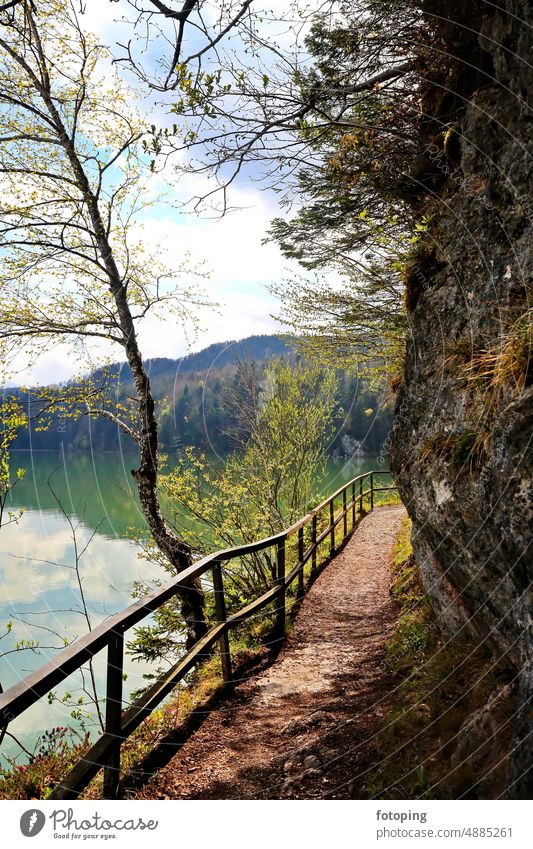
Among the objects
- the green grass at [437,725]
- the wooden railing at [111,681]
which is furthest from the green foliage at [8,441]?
the green grass at [437,725]

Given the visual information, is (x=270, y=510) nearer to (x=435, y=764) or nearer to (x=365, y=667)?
(x=365, y=667)

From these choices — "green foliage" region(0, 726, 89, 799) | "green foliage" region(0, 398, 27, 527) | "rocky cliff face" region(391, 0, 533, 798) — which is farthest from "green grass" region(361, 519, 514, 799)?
"green foliage" region(0, 398, 27, 527)

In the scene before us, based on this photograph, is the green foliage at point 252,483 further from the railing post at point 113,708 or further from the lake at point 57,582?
the railing post at point 113,708

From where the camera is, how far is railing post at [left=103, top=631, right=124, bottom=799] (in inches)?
113

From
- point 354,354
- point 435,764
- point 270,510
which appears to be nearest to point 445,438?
point 435,764

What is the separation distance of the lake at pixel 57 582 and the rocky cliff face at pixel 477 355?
293 cm

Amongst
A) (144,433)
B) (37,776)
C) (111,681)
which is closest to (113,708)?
(111,681)

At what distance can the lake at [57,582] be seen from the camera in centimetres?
583

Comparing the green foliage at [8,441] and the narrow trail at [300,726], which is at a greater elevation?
the green foliage at [8,441]

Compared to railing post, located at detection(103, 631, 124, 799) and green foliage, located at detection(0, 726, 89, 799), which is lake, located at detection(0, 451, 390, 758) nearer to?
green foliage, located at detection(0, 726, 89, 799)

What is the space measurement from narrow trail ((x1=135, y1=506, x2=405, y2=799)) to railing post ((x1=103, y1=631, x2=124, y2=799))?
27cm

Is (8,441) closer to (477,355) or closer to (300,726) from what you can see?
(300,726)

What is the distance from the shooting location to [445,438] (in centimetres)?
370

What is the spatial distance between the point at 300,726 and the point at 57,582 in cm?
2348
